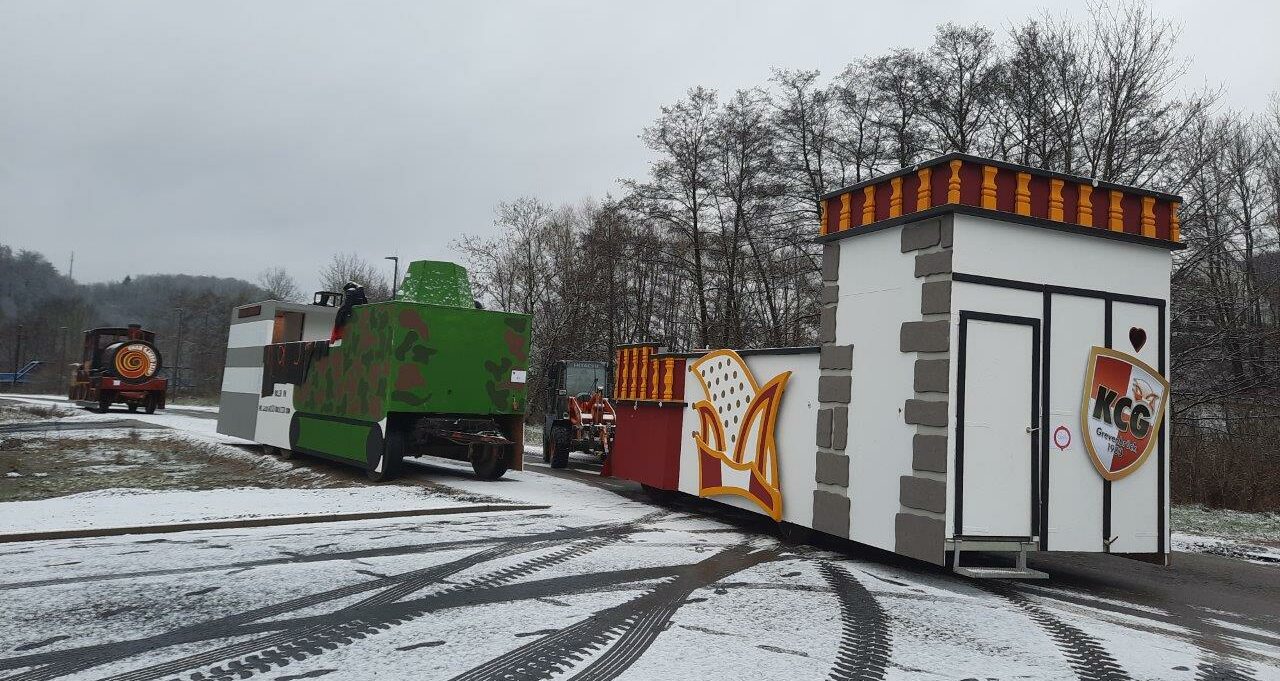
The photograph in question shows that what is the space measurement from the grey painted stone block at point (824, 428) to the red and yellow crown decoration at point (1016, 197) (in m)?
1.97

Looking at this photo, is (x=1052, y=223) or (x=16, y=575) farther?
(x=1052, y=223)

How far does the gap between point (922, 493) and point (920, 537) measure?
1.25 ft

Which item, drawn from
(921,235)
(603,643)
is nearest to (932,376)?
(921,235)

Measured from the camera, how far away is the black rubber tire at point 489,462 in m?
14.1

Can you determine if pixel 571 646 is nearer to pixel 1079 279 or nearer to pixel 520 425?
pixel 1079 279

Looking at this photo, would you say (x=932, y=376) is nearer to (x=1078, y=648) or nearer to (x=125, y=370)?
(x=1078, y=648)

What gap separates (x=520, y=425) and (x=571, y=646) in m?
9.62

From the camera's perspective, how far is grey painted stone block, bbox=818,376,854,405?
8.49 metres

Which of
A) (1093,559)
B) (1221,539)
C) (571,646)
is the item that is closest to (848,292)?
(1093,559)

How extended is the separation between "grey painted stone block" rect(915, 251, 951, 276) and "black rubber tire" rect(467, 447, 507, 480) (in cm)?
848

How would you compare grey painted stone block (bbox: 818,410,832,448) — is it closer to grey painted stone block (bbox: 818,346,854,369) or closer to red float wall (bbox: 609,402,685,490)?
grey painted stone block (bbox: 818,346,854,369)

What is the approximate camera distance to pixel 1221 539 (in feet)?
36.7

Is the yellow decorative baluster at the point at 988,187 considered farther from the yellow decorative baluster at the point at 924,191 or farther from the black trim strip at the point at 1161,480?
the black trim strip at the point at 1161,480

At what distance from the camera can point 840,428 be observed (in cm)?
852
